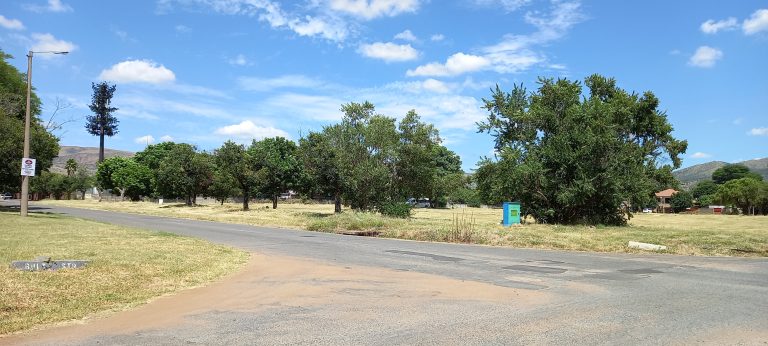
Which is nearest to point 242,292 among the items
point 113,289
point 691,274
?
point 113,289

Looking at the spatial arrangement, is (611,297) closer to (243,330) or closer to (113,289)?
(243,330)

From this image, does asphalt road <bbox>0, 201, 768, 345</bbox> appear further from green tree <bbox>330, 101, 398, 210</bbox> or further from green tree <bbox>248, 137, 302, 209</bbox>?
green tree <bbox>248, 137, 302, 209</bbox>

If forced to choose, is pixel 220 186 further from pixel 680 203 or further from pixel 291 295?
pixel 680 203

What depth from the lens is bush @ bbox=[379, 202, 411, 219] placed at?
3766cm

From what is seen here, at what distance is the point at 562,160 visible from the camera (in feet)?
99.1

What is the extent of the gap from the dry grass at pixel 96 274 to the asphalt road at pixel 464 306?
0.77 m

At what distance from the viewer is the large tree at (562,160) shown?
29719mm

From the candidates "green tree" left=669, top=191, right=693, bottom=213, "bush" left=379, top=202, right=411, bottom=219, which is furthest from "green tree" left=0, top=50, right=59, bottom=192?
"green tree" left=669, top=191, right=693, bottom=213

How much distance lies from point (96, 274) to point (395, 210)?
28.2 metres

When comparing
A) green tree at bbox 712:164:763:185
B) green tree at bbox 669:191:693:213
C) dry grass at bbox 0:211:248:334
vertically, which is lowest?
dry grass at bbox 0:211:248:334

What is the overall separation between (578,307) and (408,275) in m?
4.27

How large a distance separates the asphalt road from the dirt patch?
22 mm

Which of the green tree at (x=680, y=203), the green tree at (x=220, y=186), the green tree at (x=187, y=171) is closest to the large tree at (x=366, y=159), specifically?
the green tree at (x=220, y=186)

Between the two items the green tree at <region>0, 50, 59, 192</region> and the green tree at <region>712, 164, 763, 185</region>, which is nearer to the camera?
the green tree at <region>0, 50, 59, 192</region>
